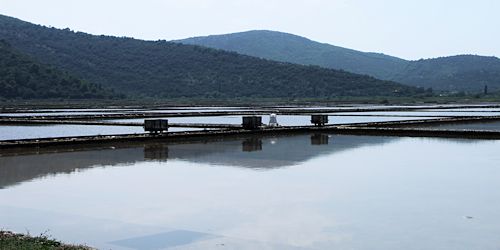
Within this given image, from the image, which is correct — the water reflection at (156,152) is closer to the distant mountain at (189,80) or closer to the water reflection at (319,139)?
the water reflection at (319,139)

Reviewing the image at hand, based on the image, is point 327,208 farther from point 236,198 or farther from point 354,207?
point 236,198

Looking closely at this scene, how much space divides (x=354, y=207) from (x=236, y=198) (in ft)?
7.38

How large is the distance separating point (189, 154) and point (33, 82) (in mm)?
110080

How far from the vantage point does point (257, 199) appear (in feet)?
41.5

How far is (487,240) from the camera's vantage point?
9.38 metres

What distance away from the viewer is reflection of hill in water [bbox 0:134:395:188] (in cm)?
1797

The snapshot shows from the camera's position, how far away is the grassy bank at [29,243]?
8.32 metres

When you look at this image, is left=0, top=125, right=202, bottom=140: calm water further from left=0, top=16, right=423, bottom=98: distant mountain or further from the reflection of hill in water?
left=0, top=16, right=423, bottom=98: distant mountain

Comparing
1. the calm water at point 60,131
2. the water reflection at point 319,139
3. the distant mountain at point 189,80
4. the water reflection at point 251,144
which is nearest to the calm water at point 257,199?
the water reflection at point 251,144

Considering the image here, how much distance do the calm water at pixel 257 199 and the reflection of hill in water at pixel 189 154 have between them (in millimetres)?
69

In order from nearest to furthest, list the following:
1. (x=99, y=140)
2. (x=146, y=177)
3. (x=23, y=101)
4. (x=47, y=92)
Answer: (x=146, y=177) → (x=99, y=140) → (x=23, y=101) → (x=47, y=92)

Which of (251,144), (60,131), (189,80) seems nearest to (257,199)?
(251,144)

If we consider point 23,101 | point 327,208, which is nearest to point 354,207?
point 327,208

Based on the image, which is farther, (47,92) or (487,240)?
(47,92)
